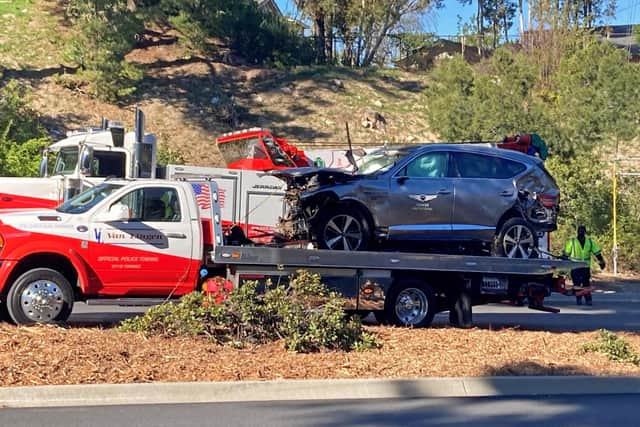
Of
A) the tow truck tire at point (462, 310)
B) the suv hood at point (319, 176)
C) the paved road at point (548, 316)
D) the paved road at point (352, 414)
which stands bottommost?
the paved road at point (352, 414)

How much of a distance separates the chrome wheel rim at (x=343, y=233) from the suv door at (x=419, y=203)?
48cm

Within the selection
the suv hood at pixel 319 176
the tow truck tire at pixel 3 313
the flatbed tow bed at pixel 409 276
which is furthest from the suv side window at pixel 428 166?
the tow truck tire at pixel 3 313

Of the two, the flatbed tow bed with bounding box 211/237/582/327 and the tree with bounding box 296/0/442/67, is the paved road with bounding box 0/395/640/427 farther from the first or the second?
the tree with bounding box 296/0/442/67

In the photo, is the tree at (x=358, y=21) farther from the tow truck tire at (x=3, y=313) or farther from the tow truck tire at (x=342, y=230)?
the tow truck tire at (x=3, y=313)

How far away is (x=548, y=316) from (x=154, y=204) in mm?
8632

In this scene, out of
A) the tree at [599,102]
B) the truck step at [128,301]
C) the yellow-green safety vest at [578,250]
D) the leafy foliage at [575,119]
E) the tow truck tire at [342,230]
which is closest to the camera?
the truck step at [128,301]

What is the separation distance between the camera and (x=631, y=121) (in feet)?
92.9

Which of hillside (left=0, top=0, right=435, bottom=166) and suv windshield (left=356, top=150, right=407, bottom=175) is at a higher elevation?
hillside (left=0, top=0, right=435, bottom=166)

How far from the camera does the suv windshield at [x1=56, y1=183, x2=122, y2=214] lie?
11.5m

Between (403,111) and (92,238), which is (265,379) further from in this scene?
(403,111)

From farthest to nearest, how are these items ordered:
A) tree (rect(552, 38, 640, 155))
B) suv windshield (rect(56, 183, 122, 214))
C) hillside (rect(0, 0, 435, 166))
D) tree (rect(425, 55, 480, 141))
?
hillside (rect(0, 0, 435, 166)) → tree (rect(425, 55, 480, 141)) → tree (rect(552, 38, 640, 155)) → suv windshield (rect(56, 183, 122, 214))

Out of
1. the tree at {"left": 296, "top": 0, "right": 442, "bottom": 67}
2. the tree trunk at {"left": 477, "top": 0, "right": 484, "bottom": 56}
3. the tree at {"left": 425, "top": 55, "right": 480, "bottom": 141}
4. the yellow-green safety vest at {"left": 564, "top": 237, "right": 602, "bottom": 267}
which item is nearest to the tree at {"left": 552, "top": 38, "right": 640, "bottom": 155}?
the tree at {"left": 425, "top": 55, "right": 480, "bottom": 141}

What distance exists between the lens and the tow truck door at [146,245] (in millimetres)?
11242

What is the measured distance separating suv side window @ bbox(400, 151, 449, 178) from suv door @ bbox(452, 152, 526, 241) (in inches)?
6.5
